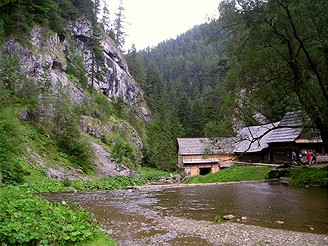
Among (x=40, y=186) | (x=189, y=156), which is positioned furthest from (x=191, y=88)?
(x=40, y=186)

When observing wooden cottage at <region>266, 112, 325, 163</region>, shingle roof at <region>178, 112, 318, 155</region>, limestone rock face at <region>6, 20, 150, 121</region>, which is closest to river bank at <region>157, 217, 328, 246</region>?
shingle roof at <region>178, 112, 318, 155</region>

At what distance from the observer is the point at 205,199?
56.0ft

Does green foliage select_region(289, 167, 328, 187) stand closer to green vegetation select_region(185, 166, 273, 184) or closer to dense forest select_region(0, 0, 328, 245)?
dense forest select_region(0, 0, 328, 245)

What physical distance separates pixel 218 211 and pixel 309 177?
10.5m

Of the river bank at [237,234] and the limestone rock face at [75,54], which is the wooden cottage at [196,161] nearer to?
the limestone rock face at [75,54]

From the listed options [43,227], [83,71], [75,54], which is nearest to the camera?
[43,227]

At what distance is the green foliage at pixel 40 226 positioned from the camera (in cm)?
648

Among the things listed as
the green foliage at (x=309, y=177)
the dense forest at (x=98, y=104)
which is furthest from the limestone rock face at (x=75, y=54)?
the green foliage at (x=309, y=177)

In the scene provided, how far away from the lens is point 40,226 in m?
7.09

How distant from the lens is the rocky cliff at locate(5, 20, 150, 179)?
3978cm

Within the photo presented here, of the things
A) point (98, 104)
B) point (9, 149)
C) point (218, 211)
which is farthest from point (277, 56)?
point (98, 104)

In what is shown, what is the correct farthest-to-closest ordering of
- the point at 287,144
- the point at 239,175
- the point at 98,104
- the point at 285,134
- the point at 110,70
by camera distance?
the point at 110,70 → the point at 98,104 → the point at 287,144 → the point at 285,134 → the point at 239,175

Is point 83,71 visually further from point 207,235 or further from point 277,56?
point 207,235

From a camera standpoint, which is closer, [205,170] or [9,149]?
[9,149]
